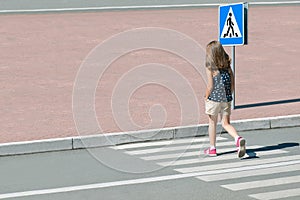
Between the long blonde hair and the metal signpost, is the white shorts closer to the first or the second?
the long blonde hair

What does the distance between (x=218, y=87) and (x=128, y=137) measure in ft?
5.98

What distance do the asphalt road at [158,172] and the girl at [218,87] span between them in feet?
0.86

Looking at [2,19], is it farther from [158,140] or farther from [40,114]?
[158,140]

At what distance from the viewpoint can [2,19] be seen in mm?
26484

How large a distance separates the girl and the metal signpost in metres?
3.14

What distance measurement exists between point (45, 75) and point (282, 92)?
5.66 metres

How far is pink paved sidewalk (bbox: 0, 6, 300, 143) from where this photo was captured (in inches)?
521

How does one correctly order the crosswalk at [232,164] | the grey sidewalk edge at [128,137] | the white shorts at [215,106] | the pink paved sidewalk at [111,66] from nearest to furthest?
the crosswalk at [232,164] → the white shorts at [215,106] → the grey sidewalk edge at [128,137] → the pink paved sidewalk at [111,66]

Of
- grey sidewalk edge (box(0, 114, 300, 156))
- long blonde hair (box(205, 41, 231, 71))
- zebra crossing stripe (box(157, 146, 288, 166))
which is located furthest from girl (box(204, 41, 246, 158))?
grey sidewalk edge (box(0, 114, 300, 156))

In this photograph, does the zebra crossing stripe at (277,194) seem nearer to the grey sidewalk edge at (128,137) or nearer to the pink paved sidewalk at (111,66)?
the grey sidewalk edge at (128,137)

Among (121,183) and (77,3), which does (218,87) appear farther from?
(77,3)

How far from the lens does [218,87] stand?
1023cm

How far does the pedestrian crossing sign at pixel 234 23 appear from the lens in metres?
13.2

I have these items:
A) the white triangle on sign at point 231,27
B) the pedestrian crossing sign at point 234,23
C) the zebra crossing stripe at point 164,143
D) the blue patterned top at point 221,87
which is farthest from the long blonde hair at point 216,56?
the white triangle on sign at point 231,27
